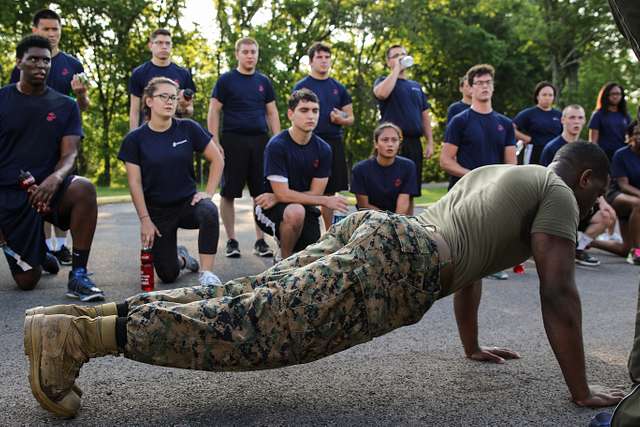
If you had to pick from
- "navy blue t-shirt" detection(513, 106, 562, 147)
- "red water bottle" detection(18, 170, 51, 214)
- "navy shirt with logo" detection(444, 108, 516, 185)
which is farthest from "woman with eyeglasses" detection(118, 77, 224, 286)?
"navy blue t-shirt" detection(513, 106, 562, 147)

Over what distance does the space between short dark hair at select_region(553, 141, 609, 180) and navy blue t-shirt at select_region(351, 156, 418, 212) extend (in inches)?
132

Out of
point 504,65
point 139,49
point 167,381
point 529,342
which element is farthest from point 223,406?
point 504,65

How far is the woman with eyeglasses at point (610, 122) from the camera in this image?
8734 mm

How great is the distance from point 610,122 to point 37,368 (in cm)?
797

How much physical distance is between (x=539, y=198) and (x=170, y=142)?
3563mm

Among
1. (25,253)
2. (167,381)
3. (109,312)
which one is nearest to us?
(109,312)

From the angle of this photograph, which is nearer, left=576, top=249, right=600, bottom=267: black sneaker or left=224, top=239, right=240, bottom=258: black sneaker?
left=224, top=239, right=240, bottom=258: black sneaker

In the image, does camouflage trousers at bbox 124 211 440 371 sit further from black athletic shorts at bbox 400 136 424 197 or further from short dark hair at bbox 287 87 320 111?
black athletic shorts at bbox 400 136 424 197

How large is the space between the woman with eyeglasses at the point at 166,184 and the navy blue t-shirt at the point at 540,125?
197 inches

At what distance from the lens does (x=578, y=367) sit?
2.85 m

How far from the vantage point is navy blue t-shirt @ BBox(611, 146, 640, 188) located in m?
7.96

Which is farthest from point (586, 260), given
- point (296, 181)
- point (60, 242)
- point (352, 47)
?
point (352, 47)

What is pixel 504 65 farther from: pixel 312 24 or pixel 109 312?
pixel 109 312

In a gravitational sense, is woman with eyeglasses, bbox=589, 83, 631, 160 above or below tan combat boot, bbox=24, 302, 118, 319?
above
